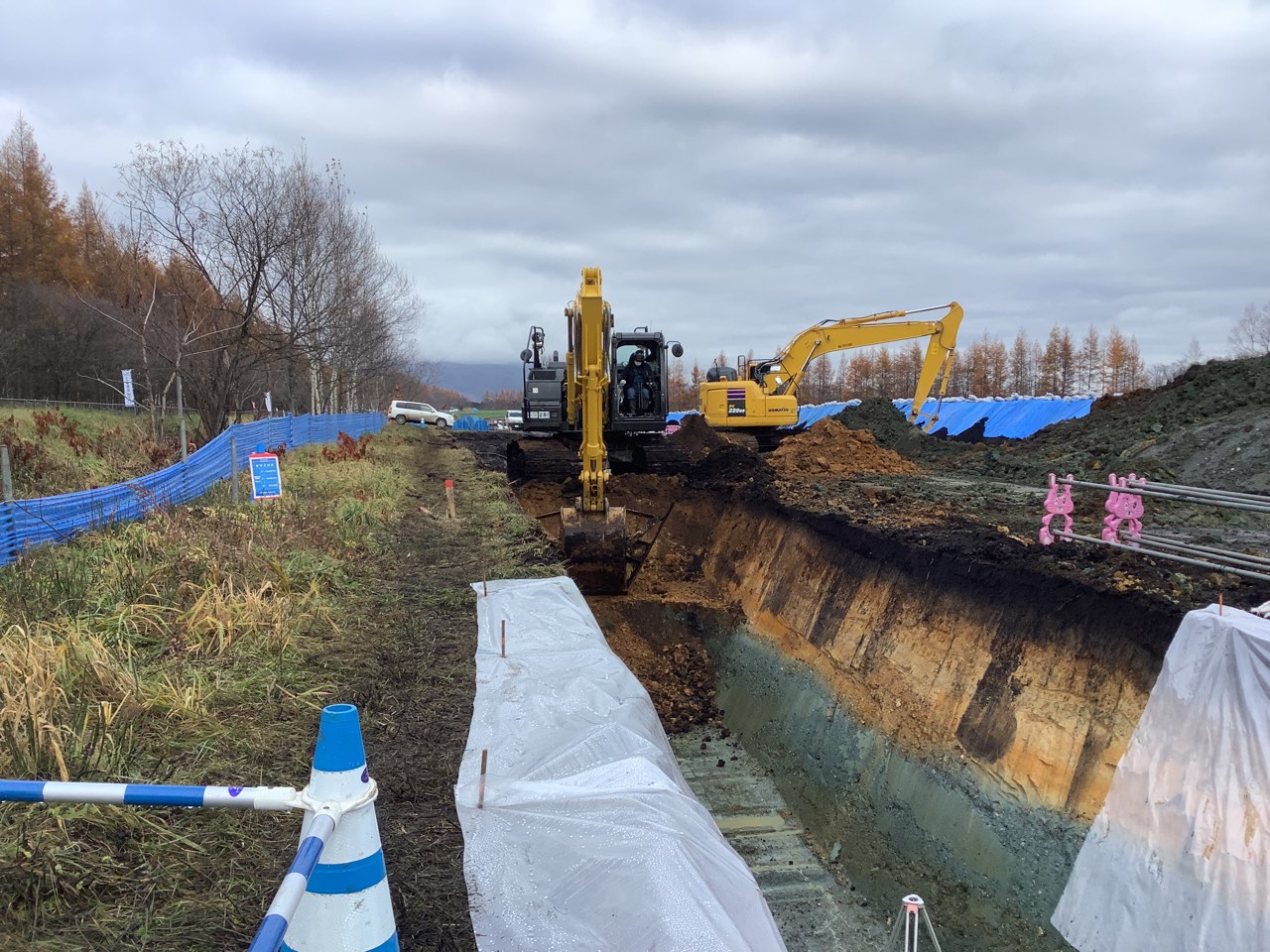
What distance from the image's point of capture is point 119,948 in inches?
97.7

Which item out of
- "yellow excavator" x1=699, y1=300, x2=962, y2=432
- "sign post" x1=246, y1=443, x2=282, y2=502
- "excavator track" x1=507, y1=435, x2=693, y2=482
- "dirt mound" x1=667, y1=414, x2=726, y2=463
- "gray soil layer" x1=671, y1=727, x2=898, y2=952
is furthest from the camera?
"yellow excavator" x1=699, y1=300, x2=962, y2=432

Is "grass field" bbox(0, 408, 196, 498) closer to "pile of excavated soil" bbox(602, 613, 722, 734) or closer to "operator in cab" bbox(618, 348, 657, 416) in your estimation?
"pile of excavated soil" bbox(602, 613, 722, 734)

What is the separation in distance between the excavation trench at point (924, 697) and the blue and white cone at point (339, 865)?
14.8 ft

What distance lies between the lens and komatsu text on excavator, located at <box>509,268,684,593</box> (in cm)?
1010

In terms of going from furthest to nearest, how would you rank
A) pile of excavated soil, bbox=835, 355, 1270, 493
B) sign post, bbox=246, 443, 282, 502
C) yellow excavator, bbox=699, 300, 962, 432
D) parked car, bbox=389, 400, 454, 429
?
parked car, bbox=389, 400, 454, 429 < yellow excavator, bbox=699, 300, 962, 432 < pile of excavated soil, bbox=835, 355, 1270, 493 < sign post, bbox=246, 443, 282, 502

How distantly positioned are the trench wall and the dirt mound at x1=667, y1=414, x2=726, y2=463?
7.21m

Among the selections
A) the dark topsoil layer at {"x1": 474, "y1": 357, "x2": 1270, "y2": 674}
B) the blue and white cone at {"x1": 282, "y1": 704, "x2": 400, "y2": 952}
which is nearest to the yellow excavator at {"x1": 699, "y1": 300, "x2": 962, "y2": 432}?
the dark topsoil layer at {"x1": 474, "y1": 357, "x2": 1270, "y2": 674}

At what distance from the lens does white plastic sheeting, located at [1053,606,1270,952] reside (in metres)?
3.84

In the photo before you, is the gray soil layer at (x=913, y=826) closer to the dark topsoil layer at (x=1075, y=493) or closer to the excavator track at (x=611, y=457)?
the dark topsoil layer at (x=1075, y=493)

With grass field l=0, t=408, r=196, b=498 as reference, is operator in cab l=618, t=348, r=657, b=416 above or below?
above

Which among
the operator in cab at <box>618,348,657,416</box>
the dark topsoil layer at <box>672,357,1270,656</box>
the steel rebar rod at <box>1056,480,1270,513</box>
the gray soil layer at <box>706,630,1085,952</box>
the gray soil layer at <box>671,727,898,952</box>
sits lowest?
the gray soil layer at <box>671,727,898,952</box>

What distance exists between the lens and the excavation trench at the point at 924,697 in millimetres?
5316

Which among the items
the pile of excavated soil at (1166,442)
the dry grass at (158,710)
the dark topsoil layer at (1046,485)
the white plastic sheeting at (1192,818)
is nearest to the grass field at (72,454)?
the dry grass at (158,710)

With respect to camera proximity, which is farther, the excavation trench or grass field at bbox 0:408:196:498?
grass field at bbox 0:408:196:498
